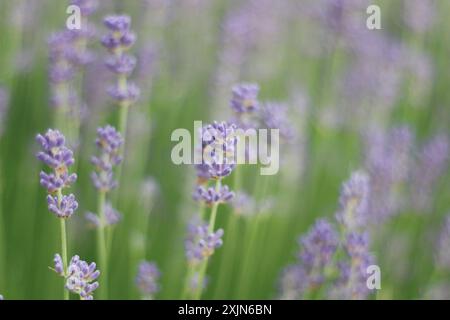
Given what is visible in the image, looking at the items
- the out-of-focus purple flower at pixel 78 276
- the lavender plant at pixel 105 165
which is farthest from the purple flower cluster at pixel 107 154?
the out-of-focus purple flower at pixel 78 276

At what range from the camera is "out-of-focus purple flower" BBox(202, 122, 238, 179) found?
1.65m

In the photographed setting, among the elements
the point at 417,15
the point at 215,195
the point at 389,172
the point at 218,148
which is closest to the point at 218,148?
the point at 218,148

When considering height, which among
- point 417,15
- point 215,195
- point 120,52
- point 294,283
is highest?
point 417,15

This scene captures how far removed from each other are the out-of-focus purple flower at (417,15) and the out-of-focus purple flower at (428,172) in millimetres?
575

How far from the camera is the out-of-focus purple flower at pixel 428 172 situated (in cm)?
283

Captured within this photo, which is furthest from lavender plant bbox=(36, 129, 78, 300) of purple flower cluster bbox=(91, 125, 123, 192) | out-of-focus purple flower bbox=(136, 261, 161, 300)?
out-of-focus purple flower bbox=(136, 261, 161, 300)

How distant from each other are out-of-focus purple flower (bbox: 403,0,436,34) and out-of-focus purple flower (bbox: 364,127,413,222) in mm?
610

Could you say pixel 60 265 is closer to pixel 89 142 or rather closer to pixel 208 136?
pixel 208 136

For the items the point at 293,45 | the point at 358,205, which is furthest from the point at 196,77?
the point at 358,205

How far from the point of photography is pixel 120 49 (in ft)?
6.43

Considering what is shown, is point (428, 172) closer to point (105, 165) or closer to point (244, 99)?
point (244, 99)

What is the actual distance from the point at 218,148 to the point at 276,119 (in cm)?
50

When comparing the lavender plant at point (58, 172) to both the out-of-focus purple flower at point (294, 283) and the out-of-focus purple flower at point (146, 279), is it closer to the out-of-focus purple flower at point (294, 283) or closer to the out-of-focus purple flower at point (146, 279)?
the out-of-focus purple flower at point (146, 279)

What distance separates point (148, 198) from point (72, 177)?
85cm
